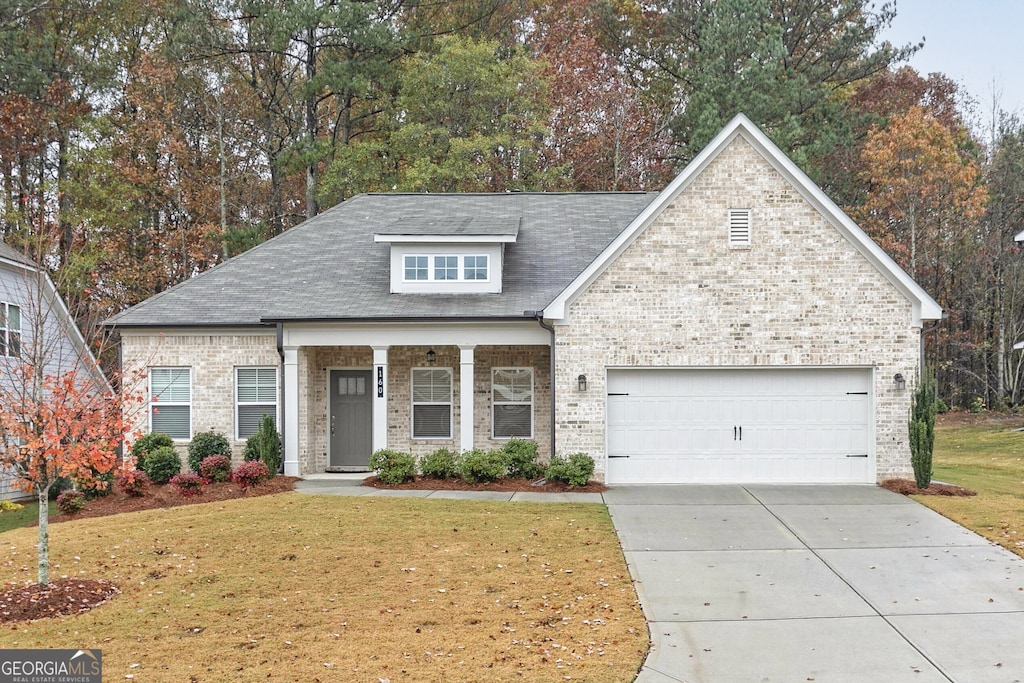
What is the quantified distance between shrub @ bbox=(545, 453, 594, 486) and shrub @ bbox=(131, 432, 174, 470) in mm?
7815

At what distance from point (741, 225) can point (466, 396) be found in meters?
6.06

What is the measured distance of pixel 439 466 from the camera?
1627cm

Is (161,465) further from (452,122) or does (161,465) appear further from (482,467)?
(452,122)

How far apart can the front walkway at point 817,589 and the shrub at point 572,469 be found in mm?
936

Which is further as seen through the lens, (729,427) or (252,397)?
(252,397)

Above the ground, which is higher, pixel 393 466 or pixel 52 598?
pixel 393 466

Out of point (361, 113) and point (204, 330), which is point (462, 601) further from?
point (361, 113)

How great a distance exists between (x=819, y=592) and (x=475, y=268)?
34.9 ft

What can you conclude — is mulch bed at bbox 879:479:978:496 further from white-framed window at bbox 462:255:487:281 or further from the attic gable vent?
white-framed window at bbox 462:255:487:281

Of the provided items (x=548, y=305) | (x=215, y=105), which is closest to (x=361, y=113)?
(x=215, y=105)

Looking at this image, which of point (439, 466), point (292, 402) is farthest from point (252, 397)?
point (439, 466)

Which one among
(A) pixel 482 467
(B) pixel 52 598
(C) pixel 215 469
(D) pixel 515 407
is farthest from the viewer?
(D) pixel 515 407

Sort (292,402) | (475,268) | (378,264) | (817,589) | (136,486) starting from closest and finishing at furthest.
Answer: (817,589), (136,486), (292,402), (475,268), (378,264)

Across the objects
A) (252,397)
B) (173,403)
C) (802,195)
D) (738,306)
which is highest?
(802,195)
